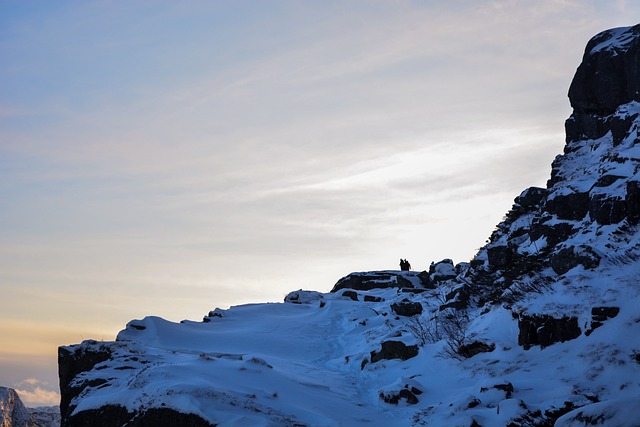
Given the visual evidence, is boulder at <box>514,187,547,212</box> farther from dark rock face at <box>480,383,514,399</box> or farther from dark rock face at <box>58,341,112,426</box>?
dark rock face at <box>58,341,112,426</box>

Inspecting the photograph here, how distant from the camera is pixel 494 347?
1975 cm

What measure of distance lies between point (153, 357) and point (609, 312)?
14070mm

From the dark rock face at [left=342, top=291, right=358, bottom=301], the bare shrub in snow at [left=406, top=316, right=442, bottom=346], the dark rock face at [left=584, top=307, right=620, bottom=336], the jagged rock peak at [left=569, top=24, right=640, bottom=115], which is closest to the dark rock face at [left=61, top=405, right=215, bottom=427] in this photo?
the dark rock face at [left=584, top=307, right=620, bottom=336]

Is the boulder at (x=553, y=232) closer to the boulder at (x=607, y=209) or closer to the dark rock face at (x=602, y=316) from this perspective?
the boulder at (x=607, y=209)

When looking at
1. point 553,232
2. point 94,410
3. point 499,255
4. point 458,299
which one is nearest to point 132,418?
point 94,410

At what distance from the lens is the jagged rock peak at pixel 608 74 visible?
29.4 m

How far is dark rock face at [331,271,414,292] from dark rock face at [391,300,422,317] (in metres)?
20.4

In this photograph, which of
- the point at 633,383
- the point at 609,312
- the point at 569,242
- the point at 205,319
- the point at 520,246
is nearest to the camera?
the point at 633,383

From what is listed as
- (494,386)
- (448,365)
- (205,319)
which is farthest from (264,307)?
(494,386)

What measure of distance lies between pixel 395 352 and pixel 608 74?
16841 mm

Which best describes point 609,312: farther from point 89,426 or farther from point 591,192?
point 89,426

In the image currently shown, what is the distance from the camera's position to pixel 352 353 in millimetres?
29219

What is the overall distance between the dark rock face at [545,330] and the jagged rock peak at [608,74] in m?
14.9

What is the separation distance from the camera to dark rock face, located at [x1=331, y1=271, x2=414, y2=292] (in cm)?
5647
